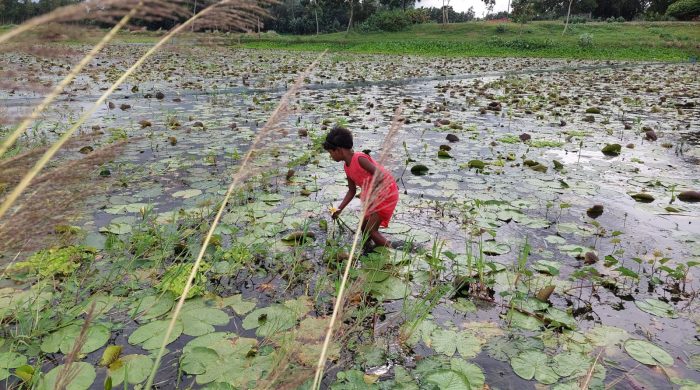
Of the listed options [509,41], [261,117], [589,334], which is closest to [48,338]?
[589,334]

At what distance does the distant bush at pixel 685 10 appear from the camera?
33.4 meters

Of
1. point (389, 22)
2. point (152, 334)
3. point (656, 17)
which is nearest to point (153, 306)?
point (152, 334)

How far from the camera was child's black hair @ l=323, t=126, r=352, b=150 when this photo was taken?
3070 millimetres

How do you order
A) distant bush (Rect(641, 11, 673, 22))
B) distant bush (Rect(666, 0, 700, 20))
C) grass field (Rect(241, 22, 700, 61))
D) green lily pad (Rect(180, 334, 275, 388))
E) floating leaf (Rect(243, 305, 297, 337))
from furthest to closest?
1. distant bush (Rect(641, 11, 673, 22))
2. distant bush (Rect(666, 0, 700, 20))
3. grass field (Rect(241, 22, 700, 61))
4. floating leaf (Rect(243, 305, 297, 337))
5. green lily pad (Rect(180, 334, 275, 388))

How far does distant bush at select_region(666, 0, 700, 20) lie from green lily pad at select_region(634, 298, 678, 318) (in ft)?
137

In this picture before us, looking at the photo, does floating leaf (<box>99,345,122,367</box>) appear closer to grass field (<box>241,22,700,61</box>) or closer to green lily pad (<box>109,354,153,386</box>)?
green lily pad (<box>109,354,153,386</box>)

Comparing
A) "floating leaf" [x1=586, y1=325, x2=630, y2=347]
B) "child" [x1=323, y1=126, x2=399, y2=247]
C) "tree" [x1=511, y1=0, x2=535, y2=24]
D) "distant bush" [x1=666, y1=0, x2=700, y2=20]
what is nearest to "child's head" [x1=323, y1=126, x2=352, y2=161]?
"child" [x1=323, y1=126, x2=399, y2=247]

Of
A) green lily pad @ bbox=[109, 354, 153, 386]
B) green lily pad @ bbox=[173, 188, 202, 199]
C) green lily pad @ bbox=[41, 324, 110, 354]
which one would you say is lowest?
green lily pad @ bbox=[109, 354, 153, 386]

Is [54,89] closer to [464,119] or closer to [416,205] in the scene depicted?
[416,205]

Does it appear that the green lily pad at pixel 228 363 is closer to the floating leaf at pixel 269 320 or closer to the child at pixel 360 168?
the floating leaf at pixel 269 320

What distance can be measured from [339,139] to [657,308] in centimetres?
214

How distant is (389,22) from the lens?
126 feet

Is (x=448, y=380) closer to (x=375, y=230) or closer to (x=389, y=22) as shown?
(x=375, y=230)

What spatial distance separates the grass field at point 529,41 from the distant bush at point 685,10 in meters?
3.79
